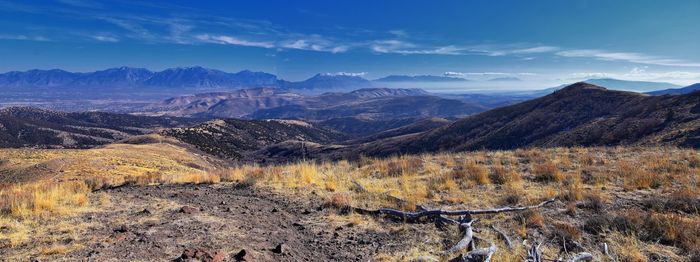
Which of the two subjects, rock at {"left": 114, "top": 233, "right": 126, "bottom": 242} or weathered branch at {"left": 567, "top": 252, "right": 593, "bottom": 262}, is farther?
rock at {"left": 114, "top": 233, "right": 126, "bottom": 242}

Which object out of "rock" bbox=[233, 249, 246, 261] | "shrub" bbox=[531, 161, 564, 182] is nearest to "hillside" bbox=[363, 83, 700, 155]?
"shrub" bbox=[531, 161, 564, 182]

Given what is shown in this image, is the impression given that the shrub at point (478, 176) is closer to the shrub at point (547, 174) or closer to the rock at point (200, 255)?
the shrub at point (547, 174)

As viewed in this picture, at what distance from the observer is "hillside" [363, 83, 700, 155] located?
33.5 meters

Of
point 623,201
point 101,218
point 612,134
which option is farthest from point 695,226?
point 612,134

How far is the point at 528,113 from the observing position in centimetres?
6512

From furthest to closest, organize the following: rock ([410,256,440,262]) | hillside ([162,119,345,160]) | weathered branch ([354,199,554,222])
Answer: hillside ([162,119,345,160]), weathered branch ([354,199,554,222]), rock ([410,256,440,262])

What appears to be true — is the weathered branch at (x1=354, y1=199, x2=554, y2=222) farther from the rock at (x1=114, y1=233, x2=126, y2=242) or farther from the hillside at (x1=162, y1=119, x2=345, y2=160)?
the hillside at (x1=162, y1=119, x2=345, y2=160)

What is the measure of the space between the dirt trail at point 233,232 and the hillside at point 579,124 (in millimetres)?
27154

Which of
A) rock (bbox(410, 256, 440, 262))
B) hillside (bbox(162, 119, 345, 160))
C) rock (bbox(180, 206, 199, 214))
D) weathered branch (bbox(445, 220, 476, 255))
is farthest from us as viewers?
hillside (bbox(162, 119, 345, 160))

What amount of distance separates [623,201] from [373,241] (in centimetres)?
604

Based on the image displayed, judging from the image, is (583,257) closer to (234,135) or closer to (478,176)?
(478,176)

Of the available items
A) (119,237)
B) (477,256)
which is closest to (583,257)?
(477,256)

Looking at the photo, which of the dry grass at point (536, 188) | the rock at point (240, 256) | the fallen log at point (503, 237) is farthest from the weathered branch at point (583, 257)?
the rock at point (240, 256)

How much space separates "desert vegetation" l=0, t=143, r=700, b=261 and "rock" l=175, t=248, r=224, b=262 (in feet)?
7.00
